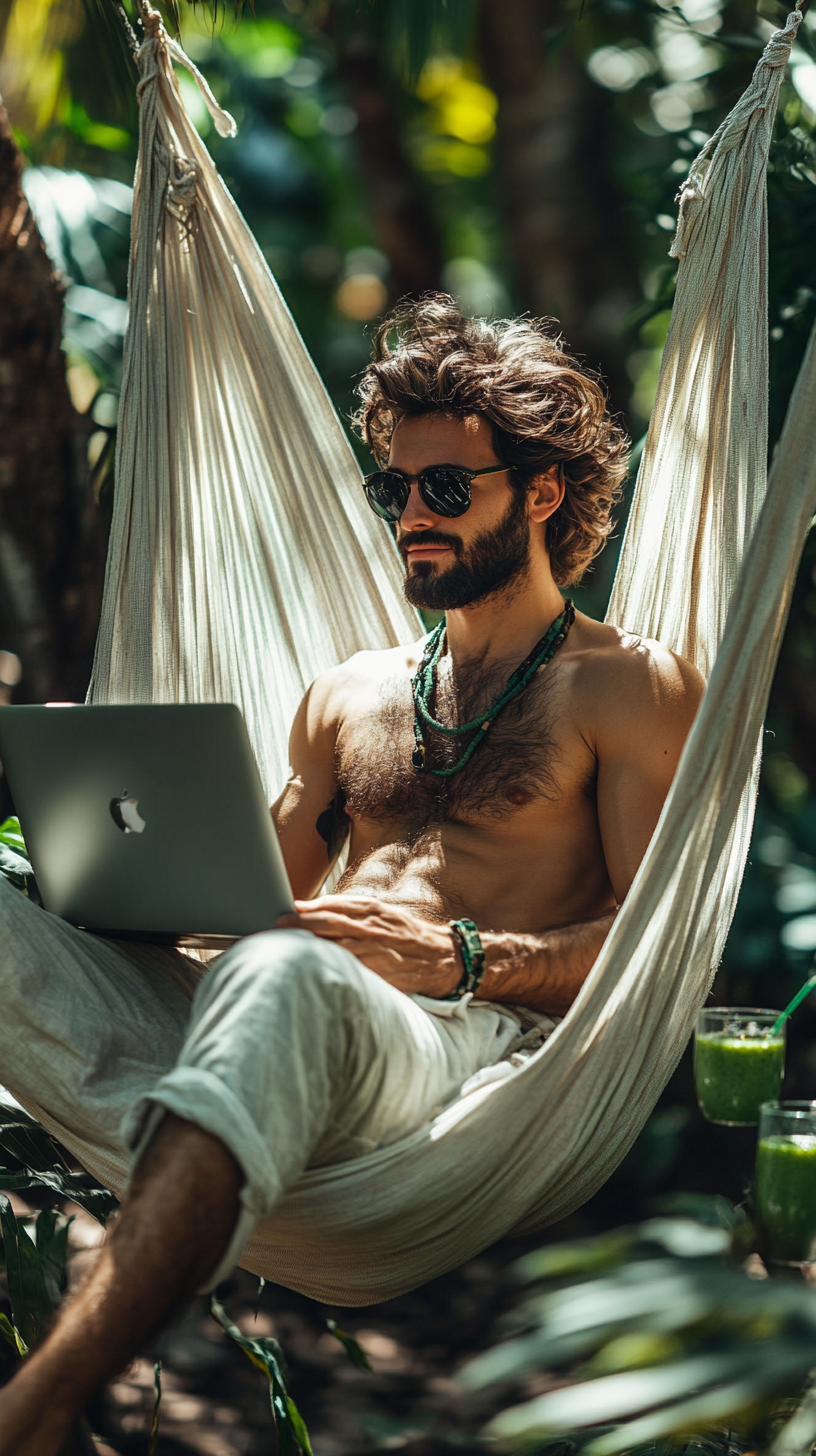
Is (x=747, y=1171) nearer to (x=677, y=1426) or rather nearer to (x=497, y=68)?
(x=677, y=1426)

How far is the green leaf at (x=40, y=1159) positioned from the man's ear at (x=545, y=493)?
1103 mm

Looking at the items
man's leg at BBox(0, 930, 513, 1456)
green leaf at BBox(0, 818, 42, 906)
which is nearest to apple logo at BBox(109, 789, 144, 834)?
man's leg at BBox(0, 930, 513, 1456)

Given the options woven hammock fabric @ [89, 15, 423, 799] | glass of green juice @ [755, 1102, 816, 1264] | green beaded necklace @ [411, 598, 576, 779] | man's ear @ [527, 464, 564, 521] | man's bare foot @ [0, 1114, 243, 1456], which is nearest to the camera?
man's bare foot @ [0, 1114, 243, 1456]

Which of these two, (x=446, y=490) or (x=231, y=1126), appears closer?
(x=231, y=1126)

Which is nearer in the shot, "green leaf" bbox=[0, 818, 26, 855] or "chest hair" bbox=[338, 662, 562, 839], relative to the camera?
"chest hair" bbox=[338, 662, 562, 839]

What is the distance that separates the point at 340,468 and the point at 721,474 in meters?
0.69

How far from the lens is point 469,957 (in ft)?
5.01

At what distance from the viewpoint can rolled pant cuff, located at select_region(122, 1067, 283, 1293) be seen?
3.55 ft

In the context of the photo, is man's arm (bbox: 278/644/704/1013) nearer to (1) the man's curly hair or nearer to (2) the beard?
(2) the beard

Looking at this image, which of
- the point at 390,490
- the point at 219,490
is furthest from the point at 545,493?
the point at 219,490

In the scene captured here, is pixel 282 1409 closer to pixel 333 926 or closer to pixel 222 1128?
pixel 333 926

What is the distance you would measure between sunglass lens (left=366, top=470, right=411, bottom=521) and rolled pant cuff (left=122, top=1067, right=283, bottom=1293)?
0.99 m

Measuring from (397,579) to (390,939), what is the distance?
0.90 meters

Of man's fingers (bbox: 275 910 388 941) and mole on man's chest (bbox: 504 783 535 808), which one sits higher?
mole on man's chest (bbox: 504 783 535 808)
